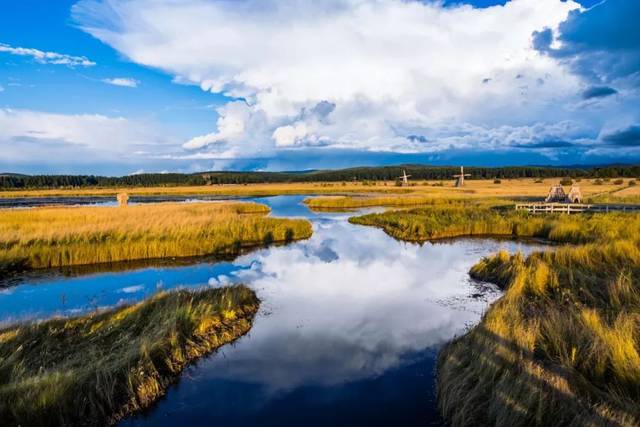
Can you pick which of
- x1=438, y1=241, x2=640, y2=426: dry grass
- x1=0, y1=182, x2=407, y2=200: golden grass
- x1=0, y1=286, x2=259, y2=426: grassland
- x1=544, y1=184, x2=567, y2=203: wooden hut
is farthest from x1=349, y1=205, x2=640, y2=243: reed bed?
x1=0, y1=182, x2=407, y2=200: golden grass

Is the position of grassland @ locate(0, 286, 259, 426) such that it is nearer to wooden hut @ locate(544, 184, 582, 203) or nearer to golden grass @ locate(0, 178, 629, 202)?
wooden hut @ locate(544, 184, 582, 203)

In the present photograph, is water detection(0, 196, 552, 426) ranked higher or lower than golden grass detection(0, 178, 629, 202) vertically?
lower

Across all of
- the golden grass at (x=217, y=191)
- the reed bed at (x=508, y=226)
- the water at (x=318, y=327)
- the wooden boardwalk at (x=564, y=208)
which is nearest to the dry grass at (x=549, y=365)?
the water at (x=318, y=327)

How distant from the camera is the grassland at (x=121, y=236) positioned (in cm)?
2034

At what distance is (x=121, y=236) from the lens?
23.4m

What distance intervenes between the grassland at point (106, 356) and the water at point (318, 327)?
0.41 m

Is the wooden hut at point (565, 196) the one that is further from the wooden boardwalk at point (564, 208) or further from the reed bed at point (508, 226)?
the reed bed at point (508, 226)

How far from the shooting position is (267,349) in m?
10.7

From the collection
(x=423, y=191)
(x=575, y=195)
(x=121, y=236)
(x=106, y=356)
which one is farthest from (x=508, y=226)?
(x=423, y=191)

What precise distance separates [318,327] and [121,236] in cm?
1550

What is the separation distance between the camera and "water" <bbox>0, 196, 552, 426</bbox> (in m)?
8.11

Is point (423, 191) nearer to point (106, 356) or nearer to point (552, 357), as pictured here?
point (552, 357)

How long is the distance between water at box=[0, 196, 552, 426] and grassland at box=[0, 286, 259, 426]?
0.41 m

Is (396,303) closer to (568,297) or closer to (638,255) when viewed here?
(568,297)
